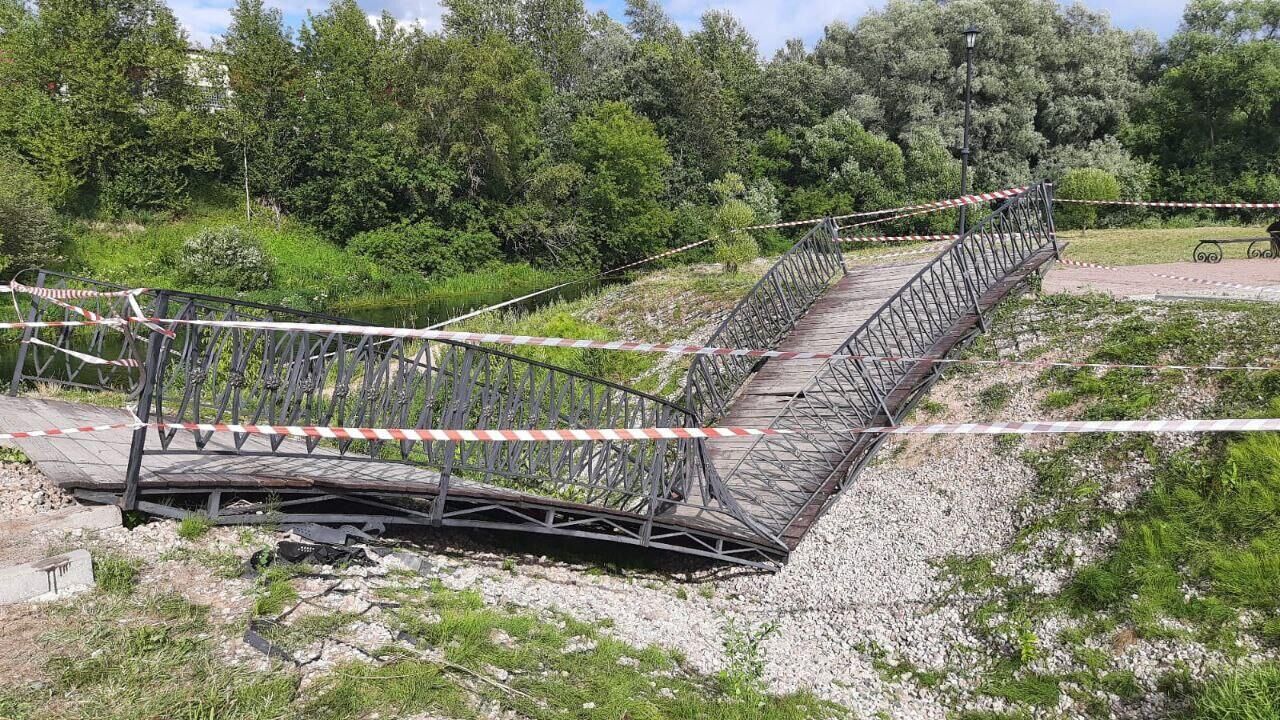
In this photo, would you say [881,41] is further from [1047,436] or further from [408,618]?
[408,618]

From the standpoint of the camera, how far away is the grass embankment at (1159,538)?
5.07 metres

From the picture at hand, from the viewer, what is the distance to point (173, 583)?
14.3 feet

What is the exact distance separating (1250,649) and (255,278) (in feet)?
89.4

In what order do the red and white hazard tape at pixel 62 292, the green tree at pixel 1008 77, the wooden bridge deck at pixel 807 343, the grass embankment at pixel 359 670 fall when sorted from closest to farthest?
the grass embankment at pixel 359 670 < the red and white hazard tape at pixel 62 292 < the wooden bridge deck at pixel 807 343 < the green tree at pixel 1008 77

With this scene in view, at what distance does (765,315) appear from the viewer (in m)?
11.2

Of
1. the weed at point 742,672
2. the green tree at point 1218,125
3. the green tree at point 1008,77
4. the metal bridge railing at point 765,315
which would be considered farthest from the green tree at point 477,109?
the weed at point 742,672

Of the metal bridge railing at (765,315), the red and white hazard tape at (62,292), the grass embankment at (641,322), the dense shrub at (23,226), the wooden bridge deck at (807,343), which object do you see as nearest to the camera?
the red and white hazard tape at (62,292)

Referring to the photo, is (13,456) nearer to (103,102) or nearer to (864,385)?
(864,385)

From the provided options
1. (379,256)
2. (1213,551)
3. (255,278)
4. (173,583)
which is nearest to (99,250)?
(255,278)

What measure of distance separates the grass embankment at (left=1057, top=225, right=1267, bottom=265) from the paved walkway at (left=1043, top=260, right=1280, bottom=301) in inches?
43.3

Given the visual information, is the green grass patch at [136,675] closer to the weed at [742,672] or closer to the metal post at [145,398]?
the metal post at [145,398]

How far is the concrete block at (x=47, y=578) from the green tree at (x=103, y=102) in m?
28.3

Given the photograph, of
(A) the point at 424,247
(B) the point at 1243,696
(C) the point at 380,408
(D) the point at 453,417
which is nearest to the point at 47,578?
(C) the point at 380,408

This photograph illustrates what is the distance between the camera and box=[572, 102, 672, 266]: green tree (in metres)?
31.7
